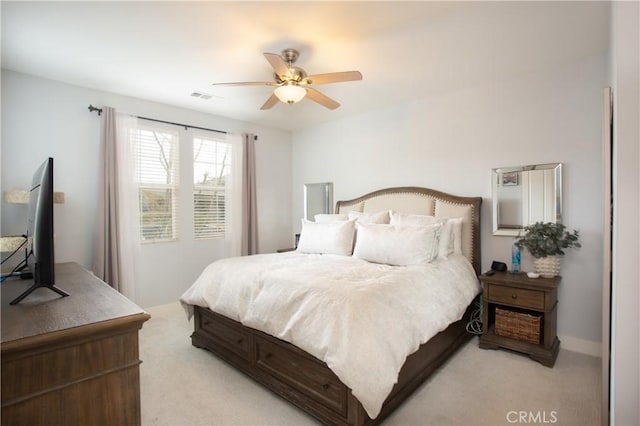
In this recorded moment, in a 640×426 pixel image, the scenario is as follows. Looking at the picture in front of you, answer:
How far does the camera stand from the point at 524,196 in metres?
3.03

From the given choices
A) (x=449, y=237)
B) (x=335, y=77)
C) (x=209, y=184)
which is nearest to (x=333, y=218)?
(x=449, y=237)

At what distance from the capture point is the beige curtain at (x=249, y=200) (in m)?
4.59

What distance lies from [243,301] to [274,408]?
29.7 inches

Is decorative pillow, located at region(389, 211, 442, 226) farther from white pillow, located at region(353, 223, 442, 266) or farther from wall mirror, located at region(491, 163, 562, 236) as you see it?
wall mirror, located at region(491, 163, 562, 236)

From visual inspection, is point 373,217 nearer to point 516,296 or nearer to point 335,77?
point 516,296

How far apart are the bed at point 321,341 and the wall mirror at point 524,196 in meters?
0.23

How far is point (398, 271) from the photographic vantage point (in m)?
2.41

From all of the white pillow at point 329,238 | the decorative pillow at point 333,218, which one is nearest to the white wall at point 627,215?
the white pillow at point 329,238

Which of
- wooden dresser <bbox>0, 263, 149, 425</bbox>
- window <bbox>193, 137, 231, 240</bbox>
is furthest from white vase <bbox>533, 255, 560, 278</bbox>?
window <bbox>193, 137, 231, 240</bbox>

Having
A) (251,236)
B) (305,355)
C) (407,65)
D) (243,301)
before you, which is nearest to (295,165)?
(251,236)

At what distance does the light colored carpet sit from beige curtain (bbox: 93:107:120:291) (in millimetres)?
1148

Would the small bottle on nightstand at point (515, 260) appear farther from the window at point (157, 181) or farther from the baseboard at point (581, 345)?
the window at point (157, 181)

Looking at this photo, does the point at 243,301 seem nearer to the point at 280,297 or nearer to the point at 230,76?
the point at 280,297

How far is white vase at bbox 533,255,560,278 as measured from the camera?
8.99ft
